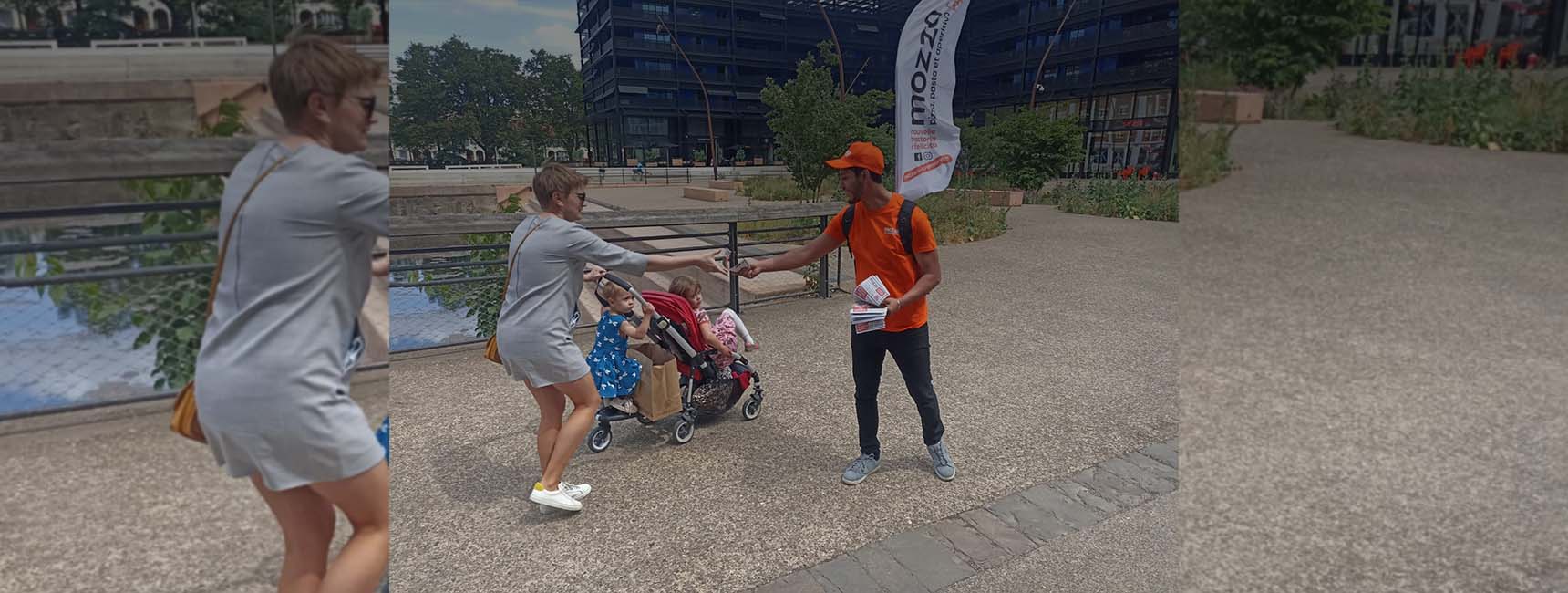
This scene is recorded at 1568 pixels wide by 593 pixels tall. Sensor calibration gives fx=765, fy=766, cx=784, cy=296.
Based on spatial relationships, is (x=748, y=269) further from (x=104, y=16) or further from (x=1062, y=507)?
(x=104, y=16)

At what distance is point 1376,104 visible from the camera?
1.36 m

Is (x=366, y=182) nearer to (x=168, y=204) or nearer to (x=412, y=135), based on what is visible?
(x=168, y=204)

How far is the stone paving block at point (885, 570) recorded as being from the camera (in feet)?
6.88

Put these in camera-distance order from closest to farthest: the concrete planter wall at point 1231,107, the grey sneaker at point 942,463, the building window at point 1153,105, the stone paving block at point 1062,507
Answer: the concrete planter wall at point 1231,107, the building window at point 1153,105, the stone paving block at point 1062,507, the grey sneaker at point 942,463

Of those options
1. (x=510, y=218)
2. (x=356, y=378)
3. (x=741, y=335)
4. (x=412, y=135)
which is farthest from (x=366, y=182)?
(x=741, y=335)

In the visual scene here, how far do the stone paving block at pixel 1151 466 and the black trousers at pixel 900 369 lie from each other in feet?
2.60

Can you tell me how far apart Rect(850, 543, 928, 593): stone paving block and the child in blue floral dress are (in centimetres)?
104

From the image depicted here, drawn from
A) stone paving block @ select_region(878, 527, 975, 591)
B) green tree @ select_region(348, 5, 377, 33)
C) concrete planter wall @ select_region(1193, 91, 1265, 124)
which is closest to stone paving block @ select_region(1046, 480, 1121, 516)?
stone paving block @ select_region(878, 527, 975, 591)

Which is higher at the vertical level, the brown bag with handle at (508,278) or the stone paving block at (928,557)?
the brown bag with handle at (508,278)

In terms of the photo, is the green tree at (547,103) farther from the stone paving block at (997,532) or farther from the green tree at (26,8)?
the stone paving block at (997,532)

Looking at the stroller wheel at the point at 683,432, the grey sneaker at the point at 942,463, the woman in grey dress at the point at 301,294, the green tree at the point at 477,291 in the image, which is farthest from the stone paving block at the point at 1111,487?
the woman in grey dress at the point at 301,294

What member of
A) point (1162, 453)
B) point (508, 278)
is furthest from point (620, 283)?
point (1162, 453)

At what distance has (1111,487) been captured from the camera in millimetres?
2695

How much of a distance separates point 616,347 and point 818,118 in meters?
1.19
